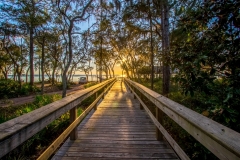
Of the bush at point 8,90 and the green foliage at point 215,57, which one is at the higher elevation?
the green foliage at point 215,57

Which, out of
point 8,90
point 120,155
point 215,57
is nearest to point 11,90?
point 8,90

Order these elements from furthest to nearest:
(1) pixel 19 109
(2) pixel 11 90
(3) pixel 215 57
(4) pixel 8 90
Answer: (2) pixel 11 90 < (4) pixel 8 90 < (1) pixel 19 109 < (3) pixel 215 57

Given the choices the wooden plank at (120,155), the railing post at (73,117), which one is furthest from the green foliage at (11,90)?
the wooden plank at (120,155)

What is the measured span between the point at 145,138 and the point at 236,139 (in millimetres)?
2114

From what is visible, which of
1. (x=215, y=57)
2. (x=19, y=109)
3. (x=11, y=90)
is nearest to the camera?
(x=215, y=57)

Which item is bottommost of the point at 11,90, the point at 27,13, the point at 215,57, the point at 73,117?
the point at 11,90

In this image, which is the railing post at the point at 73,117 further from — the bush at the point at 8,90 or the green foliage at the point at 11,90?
the bush at the point at 8,90

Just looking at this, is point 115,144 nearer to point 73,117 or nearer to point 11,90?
point 73,117

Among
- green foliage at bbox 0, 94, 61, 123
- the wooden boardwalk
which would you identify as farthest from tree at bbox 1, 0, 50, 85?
the wooden boardwalk

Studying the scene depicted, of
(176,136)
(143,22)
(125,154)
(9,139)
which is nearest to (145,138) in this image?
(125,154)

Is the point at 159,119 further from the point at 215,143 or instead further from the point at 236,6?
the point at 236,6

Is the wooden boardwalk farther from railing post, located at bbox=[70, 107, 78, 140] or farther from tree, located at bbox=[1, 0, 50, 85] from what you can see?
tree, located at bbox=[1, 0, 50, 85]

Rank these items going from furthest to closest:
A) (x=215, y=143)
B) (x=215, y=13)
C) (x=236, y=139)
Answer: (x=215, y=13), (x=215, y=143), (x=236, y=139)

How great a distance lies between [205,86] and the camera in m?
1.96
